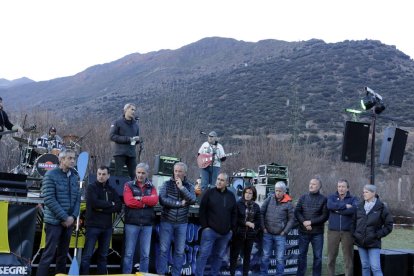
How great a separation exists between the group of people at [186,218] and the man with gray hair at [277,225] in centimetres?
2

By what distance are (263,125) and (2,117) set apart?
111 feet

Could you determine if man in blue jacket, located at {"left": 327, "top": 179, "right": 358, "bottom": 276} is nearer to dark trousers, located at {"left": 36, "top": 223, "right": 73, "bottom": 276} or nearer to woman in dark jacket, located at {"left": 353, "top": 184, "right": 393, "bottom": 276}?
woman in dark jacket, located at {"left": 353, "top": 184, "right": 393, "bottom": 276}

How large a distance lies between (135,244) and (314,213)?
3355 millimetres

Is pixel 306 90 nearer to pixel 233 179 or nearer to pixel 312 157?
pixel 312 157

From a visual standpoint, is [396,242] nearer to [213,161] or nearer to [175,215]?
Result: [213,161]

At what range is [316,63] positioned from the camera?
60.7 m

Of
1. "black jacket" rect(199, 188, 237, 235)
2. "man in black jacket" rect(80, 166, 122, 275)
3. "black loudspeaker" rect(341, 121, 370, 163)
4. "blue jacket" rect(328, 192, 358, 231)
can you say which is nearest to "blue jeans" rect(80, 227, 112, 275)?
"man in black jacket" rect(80, 166, 122, 275)

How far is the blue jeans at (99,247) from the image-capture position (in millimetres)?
8180

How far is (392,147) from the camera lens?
1058 centimetres

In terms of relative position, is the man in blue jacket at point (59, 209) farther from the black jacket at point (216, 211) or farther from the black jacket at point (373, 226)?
the black jacket at point (373, 226)

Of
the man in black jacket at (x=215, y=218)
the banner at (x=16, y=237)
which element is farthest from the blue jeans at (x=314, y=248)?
the banner at (x=16, y=237)

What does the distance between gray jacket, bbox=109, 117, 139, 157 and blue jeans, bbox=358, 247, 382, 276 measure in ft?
14.5

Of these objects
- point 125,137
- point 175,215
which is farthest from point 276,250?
point 125,137

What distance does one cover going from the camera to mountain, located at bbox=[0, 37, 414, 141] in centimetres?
4353
